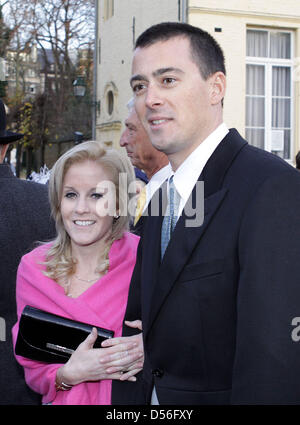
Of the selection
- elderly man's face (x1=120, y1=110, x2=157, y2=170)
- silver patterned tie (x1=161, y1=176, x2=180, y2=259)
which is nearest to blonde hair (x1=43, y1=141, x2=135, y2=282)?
silver patterned tie (x1=161, y1=176, x2=180, y2=259)

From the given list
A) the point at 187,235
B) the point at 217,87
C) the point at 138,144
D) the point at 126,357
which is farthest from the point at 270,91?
the point at 187,235

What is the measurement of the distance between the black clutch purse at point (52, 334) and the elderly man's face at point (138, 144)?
5.81 feet

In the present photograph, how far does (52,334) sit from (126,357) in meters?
0.35

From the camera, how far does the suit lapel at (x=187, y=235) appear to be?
1572 mm

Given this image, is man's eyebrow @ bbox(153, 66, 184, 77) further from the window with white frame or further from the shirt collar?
the window with white frame

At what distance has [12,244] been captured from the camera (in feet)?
8.44

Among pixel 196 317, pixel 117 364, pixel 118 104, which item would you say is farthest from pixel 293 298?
pixel 118 104

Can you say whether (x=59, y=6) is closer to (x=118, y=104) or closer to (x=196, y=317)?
(x=118, y=104)

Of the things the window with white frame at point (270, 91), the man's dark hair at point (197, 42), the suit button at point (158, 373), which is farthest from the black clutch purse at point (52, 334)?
the window with white frame at point (270, 91)

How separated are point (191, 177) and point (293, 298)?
566 millimetres

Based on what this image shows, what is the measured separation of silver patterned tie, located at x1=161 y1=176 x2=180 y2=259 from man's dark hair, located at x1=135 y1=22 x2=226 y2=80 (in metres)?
0.41

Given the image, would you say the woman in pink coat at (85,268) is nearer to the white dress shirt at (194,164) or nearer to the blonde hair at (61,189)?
the blonde hair at (61,189)

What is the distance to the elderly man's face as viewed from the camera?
375cm

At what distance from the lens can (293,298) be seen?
1.38 m
